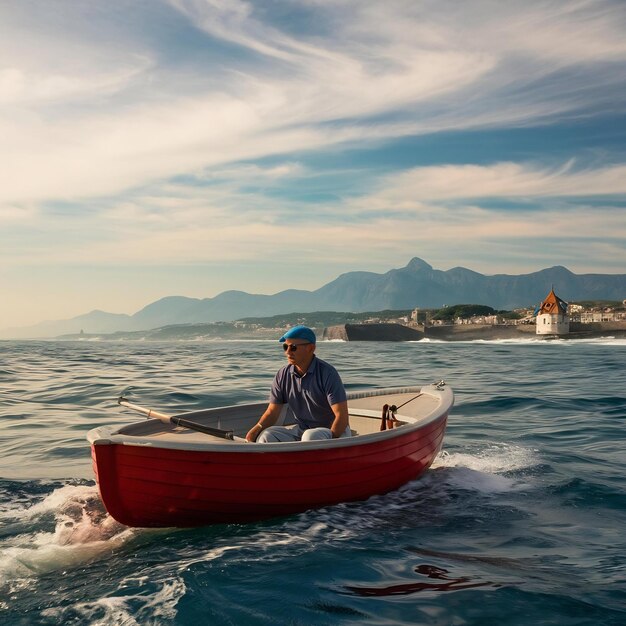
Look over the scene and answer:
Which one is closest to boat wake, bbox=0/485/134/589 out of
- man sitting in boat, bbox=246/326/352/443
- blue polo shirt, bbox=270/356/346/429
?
man sitting in boat, bbox=246/326/352/443

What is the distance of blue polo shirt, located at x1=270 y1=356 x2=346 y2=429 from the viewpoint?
7735 mm

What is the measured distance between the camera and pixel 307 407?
7969 millimetres

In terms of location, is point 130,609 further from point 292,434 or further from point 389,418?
point 389,418

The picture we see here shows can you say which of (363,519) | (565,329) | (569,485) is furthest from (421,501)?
(565,329)

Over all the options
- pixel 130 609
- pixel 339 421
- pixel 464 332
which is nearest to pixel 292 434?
pixel 339 421

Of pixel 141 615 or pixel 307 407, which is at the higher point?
pixel 307 407

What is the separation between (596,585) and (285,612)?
2886 mm

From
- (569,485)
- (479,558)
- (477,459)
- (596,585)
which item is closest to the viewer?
(596,585)

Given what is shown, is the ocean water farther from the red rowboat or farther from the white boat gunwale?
the white boat gunwale

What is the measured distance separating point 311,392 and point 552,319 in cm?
12038

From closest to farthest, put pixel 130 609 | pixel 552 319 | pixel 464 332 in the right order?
pixel 130 609 → pixel 552 319 → pixel 464 332

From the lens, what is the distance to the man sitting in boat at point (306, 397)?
7.59 meters

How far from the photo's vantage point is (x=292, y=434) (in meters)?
7.78

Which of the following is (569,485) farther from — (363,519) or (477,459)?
(363,519)
